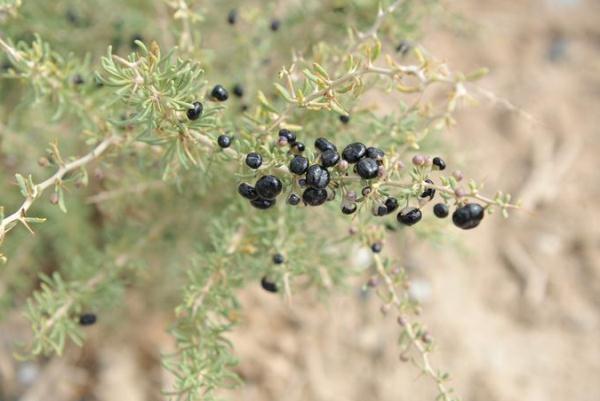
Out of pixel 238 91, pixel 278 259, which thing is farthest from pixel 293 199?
pixel 238 91

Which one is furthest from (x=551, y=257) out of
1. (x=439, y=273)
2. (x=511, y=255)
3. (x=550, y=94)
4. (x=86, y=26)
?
(x=86, y=26)

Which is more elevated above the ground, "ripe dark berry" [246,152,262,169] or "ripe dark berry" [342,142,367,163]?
"ripe dark berry" [342,142,367,163]

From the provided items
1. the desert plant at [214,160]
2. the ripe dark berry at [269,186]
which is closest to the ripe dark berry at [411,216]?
the desert plant at [214,160]

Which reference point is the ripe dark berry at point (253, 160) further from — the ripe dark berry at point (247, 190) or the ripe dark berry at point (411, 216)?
the ripe dark berry at point (411, 216)

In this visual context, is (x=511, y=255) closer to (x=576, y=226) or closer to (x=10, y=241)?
(x=576, y=226)

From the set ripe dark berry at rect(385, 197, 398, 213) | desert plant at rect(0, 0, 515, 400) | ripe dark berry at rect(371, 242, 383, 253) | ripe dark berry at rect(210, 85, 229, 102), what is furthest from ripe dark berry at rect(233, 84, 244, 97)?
ripe dark berry at rect(385, 197, 398, 213)

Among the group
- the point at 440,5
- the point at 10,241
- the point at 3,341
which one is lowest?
the point at 3,341

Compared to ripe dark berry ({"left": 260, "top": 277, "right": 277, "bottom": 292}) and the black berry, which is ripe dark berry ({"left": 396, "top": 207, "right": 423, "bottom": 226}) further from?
ripe dark berry ({"left": 260, "top": 277, "right": 277, "bottom": 292})

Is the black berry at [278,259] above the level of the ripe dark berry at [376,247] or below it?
below
